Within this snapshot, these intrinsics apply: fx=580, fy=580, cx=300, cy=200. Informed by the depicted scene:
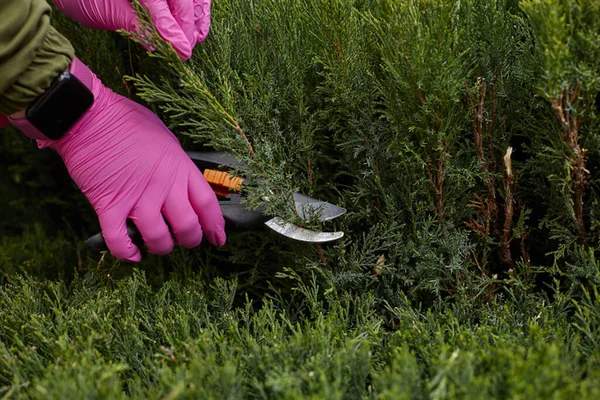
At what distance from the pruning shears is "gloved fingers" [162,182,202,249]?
11 centimetres

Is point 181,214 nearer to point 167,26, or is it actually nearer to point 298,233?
point 298,233

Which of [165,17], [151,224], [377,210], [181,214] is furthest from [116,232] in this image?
[377,210]

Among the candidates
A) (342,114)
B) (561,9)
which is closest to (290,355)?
(342,114)

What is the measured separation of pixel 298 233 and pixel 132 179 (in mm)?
568

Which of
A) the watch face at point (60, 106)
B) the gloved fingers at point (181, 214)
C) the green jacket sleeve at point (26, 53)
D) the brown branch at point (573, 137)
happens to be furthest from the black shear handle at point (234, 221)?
the brown branch at point (573, 137)

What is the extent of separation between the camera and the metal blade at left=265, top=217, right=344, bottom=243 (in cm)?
184

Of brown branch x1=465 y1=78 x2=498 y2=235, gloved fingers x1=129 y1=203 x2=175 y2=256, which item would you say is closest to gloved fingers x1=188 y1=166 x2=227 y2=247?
gloved fingers x1=129 y1=203 x2=175 y2=256

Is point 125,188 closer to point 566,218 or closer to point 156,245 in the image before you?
point 156,245

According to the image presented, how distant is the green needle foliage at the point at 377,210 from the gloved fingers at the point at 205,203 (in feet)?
0.55

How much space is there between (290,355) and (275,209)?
1.59ft

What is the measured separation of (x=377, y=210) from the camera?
199 centimetres

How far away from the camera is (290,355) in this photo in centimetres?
152

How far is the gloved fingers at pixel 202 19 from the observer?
6.34 ft

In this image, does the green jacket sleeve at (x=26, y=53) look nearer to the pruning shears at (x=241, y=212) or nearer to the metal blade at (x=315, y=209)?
the pruning shears at (x=241, y=212)
